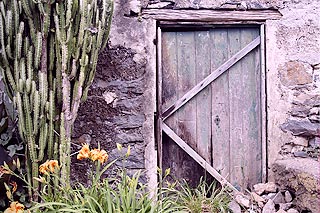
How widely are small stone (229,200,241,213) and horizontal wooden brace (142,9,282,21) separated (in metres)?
1.58

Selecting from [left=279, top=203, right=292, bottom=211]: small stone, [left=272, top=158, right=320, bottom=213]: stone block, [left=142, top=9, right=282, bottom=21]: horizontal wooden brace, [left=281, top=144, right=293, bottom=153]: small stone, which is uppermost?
[left=142, top=9, right=282, bottom=21]: horizontal wooden brace

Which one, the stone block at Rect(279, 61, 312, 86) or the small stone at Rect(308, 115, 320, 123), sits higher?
the stone block at Rect(279, 61, 312, 86)

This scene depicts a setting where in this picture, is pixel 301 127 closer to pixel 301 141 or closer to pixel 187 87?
pixel 301 141

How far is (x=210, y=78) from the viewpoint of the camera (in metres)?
3.54

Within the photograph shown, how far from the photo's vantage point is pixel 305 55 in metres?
3.46

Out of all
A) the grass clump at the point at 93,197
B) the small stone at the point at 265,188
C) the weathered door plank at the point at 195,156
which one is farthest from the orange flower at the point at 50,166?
the small stone at the point at 265,188

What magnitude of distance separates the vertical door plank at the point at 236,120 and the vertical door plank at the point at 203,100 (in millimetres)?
202

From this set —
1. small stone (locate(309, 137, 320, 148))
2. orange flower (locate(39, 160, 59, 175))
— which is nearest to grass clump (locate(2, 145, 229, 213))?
orange flower (locate(39, 160, 59, 175))

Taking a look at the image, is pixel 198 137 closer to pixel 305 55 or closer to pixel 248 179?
pixel 248 179

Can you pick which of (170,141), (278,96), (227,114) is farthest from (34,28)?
(278,96)

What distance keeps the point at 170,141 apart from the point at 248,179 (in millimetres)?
798

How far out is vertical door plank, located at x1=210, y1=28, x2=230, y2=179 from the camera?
3.57 m

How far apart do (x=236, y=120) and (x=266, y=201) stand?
760 mm

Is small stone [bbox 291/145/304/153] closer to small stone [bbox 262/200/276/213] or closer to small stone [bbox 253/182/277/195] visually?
small stone [bbox 253/182/277/195]
